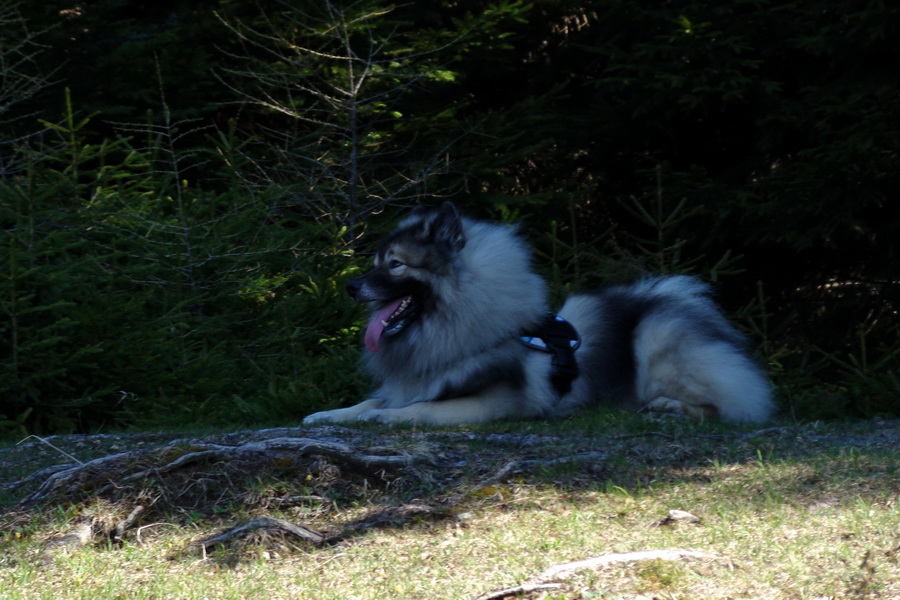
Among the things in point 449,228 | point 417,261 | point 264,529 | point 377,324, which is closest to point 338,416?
point 377,324

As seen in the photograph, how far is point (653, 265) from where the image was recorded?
10.9m

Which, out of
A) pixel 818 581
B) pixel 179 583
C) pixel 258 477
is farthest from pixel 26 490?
pixel 818 581

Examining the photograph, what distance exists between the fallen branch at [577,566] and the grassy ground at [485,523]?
28mm

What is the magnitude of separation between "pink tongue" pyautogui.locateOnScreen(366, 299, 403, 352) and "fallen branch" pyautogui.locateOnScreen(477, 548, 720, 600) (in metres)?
3.98

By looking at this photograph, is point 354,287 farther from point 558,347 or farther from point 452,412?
point 558,347

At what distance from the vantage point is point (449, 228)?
7352 millimetres

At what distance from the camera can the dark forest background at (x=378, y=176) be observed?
27.9 feet

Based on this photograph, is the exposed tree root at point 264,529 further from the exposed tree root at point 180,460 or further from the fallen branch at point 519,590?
the fallen branch at point 519,590

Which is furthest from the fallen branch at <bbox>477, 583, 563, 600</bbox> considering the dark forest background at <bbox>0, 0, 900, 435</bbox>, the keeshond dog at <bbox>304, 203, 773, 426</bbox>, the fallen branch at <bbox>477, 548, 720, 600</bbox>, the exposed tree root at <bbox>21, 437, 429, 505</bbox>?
the dark forest background at <bbox>0, 0, 900, 435</bbox>

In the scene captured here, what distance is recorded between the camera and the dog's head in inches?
288

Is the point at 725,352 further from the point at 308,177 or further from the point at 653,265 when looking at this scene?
the point at 308,177

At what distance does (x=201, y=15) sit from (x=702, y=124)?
7.37 m

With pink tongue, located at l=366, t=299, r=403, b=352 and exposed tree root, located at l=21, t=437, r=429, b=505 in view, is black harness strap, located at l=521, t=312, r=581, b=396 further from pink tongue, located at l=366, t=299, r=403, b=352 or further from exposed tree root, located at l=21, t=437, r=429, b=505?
exposed tree root, located at l=21, t=437, r=429, b=505

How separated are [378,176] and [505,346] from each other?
7641 mm
